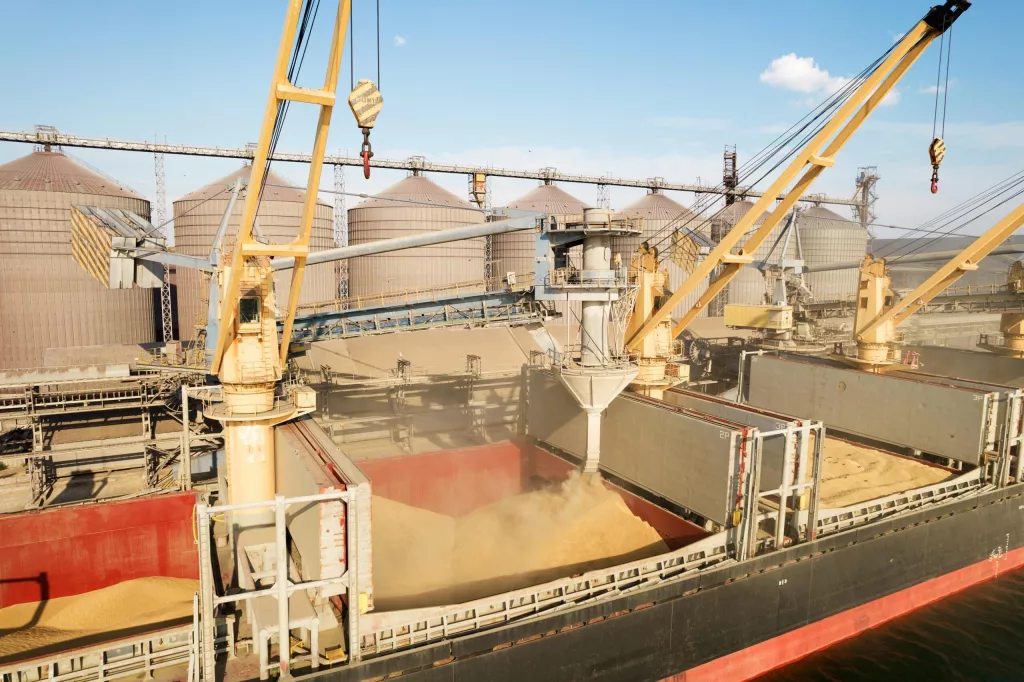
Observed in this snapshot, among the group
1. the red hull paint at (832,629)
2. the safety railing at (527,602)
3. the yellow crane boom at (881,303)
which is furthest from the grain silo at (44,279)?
the yellow crane boom at (881,303)

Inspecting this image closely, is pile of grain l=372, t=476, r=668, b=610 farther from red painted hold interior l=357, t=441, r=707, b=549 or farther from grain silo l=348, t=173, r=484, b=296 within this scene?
grain silo l=348, t=173, r=484, b=296

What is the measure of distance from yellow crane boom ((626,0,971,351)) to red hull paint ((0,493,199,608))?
16.0 m

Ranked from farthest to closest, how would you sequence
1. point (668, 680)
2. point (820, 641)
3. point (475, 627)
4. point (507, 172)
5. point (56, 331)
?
1. point (507, 172)
2. point (56, 331)
3. point (820, 641)
4. point (668, 680)
5. point (475, 627)

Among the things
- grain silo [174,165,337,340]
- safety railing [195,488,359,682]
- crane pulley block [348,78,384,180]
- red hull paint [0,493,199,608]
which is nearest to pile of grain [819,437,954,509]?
safety railing [195,488,359,682]

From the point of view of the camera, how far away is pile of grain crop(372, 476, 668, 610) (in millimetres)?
15312

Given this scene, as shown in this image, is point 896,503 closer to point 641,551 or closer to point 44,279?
point 641,551

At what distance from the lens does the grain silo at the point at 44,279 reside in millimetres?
27797

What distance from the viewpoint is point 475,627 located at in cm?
1233

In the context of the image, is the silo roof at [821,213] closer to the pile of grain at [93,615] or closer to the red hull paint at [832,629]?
the red hull paint at [832,629]

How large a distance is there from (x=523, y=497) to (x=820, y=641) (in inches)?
374

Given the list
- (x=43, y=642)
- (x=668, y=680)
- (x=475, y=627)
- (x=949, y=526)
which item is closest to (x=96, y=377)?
(x=43, y=642)

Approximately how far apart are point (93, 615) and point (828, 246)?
5812 cm

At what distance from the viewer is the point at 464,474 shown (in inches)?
953

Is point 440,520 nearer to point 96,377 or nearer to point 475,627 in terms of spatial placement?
point 475,627
